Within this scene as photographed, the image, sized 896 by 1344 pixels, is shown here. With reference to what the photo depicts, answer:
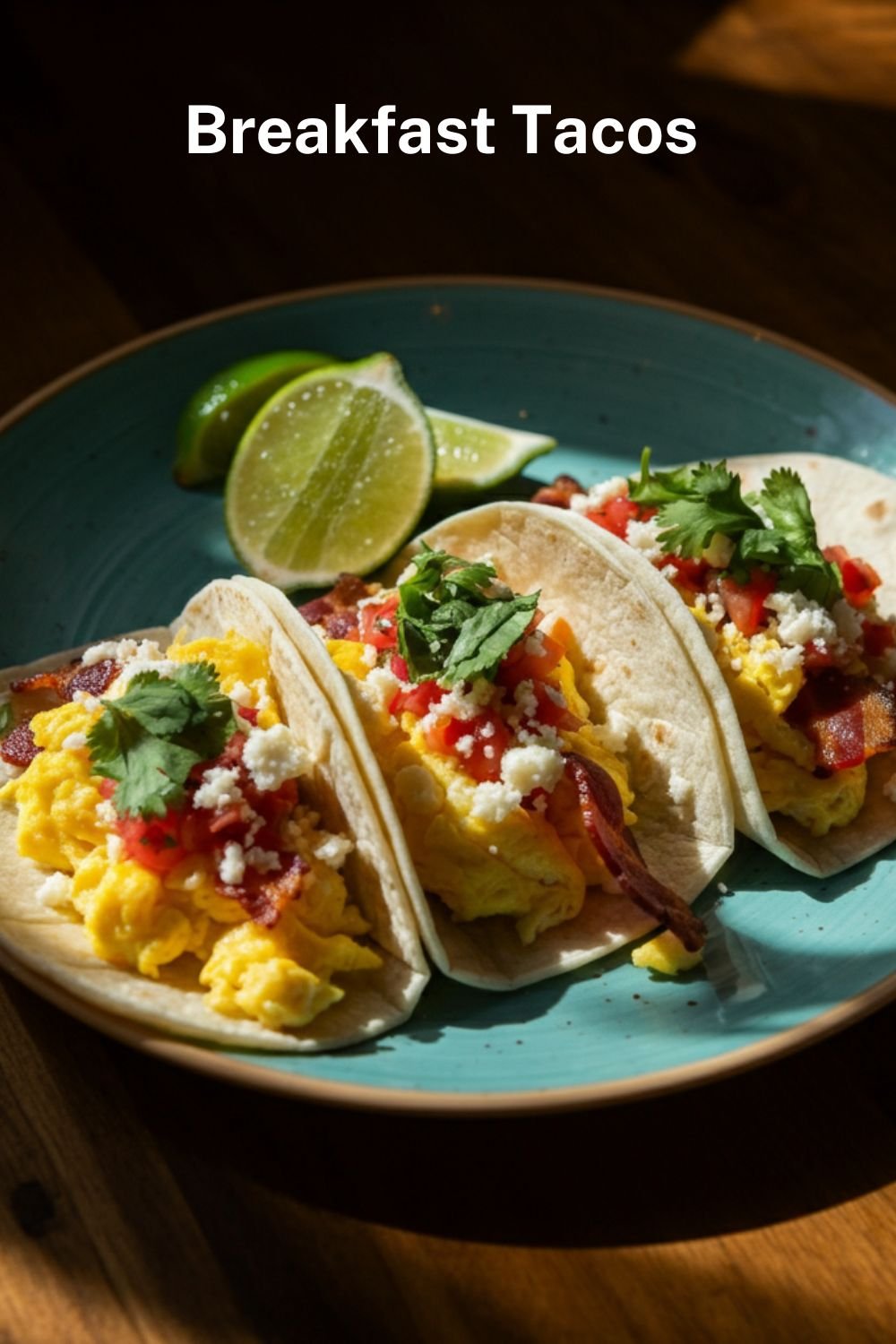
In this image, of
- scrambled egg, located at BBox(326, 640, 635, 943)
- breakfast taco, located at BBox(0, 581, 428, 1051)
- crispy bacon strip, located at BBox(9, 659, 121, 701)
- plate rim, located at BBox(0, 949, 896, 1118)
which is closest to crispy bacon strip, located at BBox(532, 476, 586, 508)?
scrambled egg, located at BBox(326, 640, 635, 943)

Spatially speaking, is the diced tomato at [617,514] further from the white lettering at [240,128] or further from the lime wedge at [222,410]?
the white lettering at [240,128]

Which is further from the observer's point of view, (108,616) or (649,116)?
(649,116)

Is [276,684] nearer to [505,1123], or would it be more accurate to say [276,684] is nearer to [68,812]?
[68,812]

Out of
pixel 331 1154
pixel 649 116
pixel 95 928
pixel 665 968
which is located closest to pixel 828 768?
pixel 665 968

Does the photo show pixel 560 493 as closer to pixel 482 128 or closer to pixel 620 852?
pixel 620 852

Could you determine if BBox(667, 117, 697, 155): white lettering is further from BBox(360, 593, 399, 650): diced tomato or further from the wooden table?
BBox(360, 593, 399, 650): diced tomato

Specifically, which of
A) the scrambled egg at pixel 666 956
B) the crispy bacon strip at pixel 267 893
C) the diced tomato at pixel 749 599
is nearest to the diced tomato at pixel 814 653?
the diced tomato at pixel 749 599
